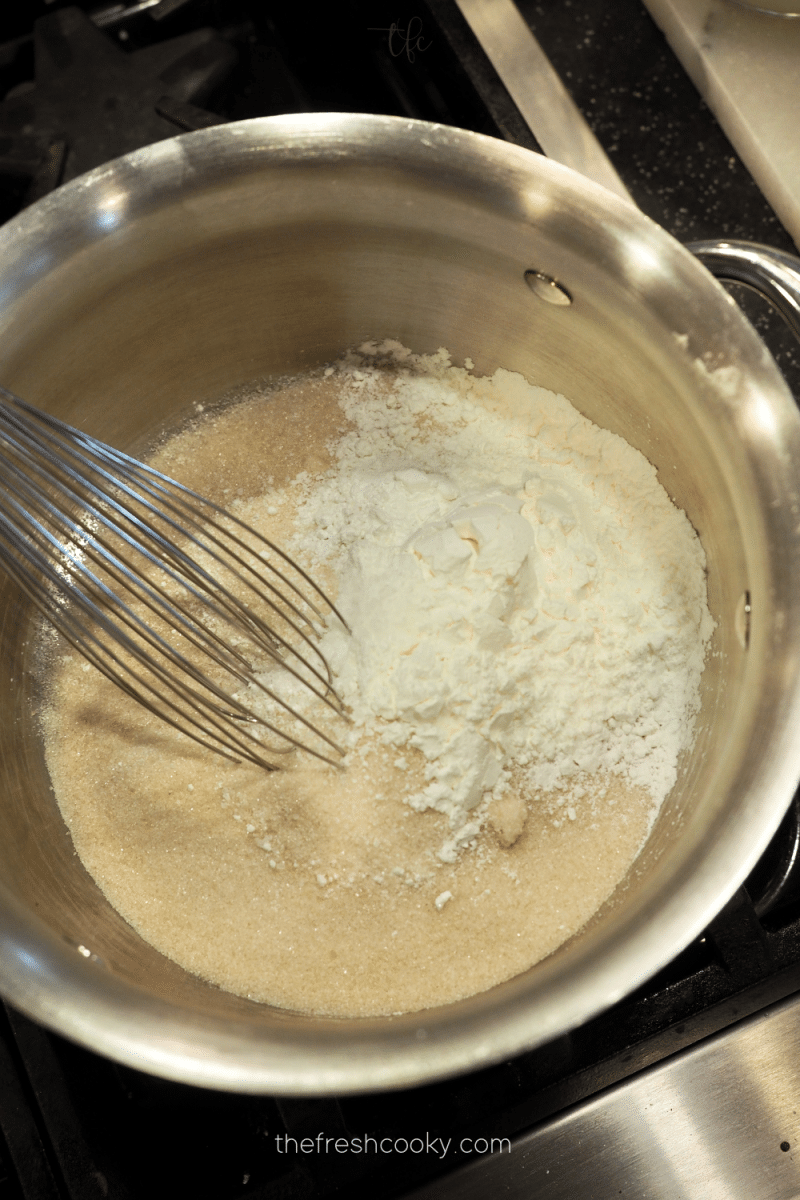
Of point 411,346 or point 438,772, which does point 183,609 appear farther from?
point 411,346

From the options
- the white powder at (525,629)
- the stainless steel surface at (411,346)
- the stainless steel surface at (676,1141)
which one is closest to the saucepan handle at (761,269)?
the stainless steel surface at (411,346)

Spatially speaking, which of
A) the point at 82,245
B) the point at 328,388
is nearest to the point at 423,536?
the point at 328,388

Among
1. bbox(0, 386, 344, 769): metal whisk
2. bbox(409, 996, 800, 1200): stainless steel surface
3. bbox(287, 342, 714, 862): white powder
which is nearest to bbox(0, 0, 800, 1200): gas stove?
bbox(409, 996, 800, 1200): stainless steel surface

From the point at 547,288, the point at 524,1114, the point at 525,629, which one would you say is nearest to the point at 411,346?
the point at 547,288

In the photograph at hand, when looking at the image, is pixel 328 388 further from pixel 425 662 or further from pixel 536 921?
pixel 536 921

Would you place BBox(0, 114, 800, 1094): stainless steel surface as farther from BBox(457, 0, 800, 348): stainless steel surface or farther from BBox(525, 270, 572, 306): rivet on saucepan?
BBox(457, 0, 800, 348): stainless steel surface

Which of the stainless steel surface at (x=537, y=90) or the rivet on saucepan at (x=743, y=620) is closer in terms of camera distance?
the rivet on saucepan at (x=743, y=620)

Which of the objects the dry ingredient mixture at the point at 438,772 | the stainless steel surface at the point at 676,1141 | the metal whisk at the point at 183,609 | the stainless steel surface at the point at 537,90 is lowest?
the stainless steel surface at the point at 676,1141

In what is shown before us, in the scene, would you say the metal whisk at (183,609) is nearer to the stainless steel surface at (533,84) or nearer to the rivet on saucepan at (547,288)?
the rivet on saucepan at (547,288)
